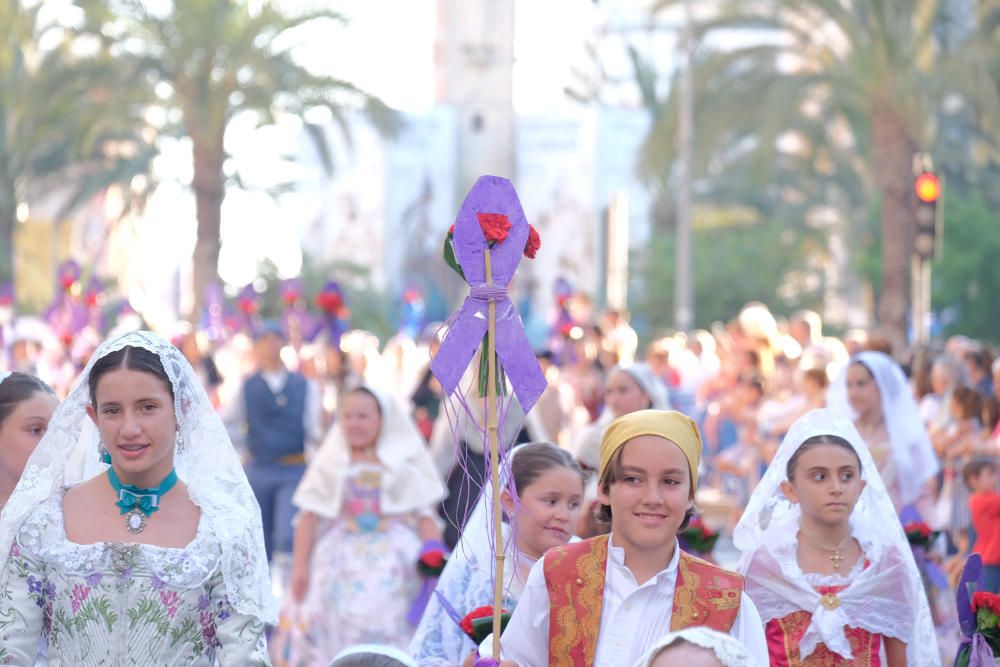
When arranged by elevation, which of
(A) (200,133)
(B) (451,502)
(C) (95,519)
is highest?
(A) (200,133)

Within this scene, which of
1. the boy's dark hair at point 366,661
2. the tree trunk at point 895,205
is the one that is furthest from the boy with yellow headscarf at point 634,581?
the tree trunk at point 895,205

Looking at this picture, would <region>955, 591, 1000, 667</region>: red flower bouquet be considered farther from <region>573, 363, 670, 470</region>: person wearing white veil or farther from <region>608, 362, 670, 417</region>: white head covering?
<region>608, 362, 670, 417</region>: white head covering

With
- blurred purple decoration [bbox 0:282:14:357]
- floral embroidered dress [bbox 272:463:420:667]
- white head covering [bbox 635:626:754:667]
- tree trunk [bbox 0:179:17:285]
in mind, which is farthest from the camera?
tree trunk [bbox 0:179:17:285]

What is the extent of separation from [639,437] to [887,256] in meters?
18.0

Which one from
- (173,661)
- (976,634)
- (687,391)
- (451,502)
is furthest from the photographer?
(687,391)

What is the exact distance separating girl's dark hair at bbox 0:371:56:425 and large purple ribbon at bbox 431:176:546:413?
5.17 ft

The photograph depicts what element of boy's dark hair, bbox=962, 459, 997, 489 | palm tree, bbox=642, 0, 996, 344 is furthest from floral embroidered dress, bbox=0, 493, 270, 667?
palm tree, bbox=642, 0, 996, 344

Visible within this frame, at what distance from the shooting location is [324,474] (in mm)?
8578

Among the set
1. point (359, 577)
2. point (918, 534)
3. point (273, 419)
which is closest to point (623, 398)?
point (359, 577)

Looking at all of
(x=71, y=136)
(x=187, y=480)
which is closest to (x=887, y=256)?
(x=71, y=136)

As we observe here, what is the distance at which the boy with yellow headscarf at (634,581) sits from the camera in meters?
3.94

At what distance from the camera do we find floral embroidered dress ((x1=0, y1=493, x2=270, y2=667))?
12.6ft

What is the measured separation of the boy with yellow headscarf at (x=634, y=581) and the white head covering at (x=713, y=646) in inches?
23.4

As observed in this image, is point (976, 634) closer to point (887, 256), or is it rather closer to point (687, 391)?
point (687, 391)
